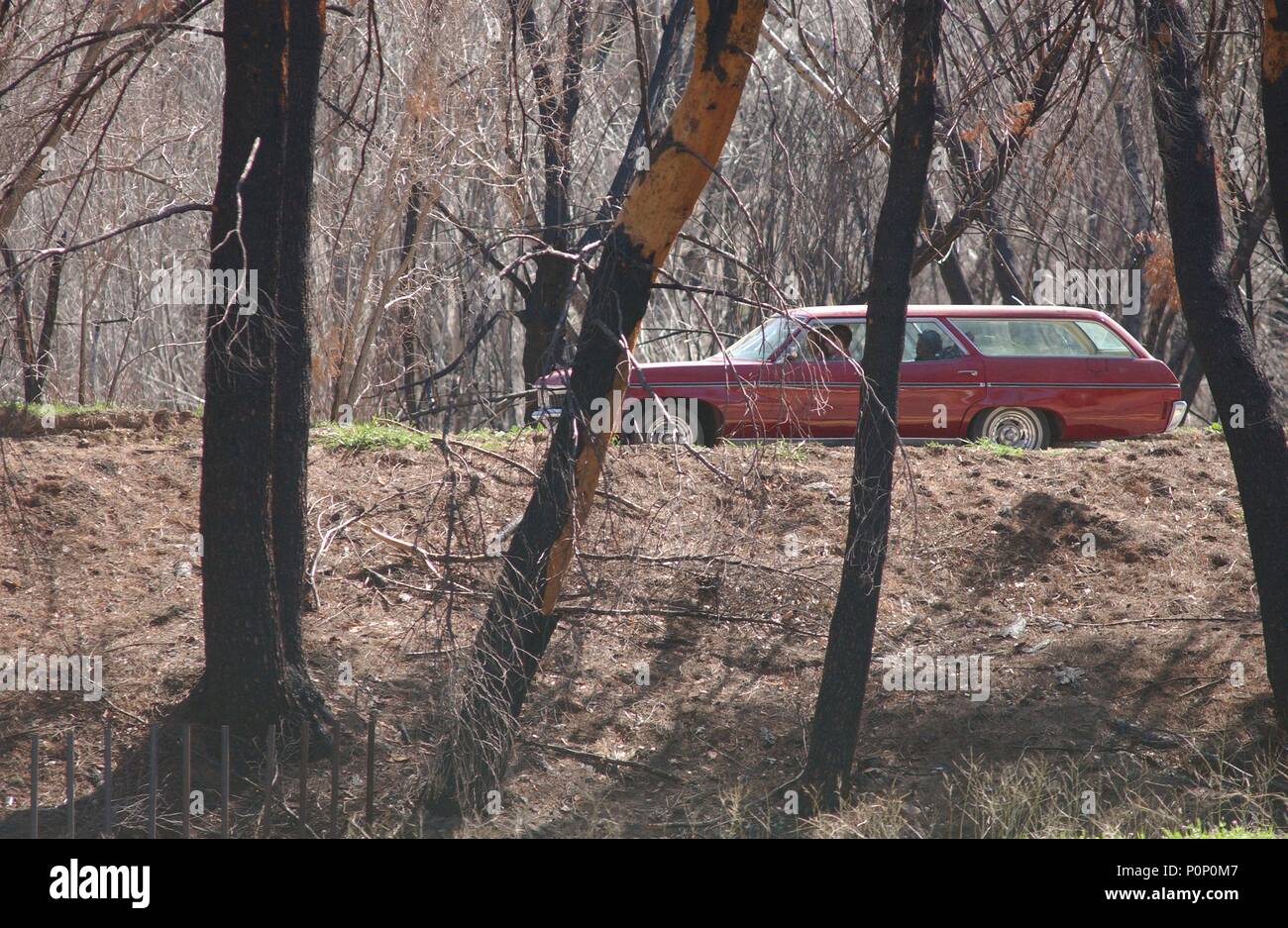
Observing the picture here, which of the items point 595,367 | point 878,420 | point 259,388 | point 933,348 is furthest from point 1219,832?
point 933,348

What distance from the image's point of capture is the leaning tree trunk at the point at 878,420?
7.05 m

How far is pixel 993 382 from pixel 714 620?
14.3 ft

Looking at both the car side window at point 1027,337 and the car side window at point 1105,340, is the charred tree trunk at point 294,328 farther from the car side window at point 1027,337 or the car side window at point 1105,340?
the car side window at point 1105,340

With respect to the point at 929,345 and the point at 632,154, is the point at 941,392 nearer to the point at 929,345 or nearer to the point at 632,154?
the point at 929,345

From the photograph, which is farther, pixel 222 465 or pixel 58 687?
pixel 58 687

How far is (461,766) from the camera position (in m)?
6.93

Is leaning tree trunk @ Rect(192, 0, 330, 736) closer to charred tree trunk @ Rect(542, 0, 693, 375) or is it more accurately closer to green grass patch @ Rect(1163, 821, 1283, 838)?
charred tree trunk @ Rect(542, 0, 693, 375)

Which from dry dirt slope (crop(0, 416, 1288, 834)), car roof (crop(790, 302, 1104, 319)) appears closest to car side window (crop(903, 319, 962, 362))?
car roof (crop(790, 302, 1104, 319))

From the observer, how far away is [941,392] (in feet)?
39.7

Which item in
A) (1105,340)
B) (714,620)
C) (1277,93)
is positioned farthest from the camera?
(1105,340)

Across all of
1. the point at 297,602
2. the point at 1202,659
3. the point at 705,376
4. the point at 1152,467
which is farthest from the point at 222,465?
the point at 1152,467

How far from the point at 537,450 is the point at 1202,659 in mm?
4874

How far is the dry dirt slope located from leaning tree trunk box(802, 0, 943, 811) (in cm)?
29

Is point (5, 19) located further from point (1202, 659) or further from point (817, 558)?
point (1202, 659)
